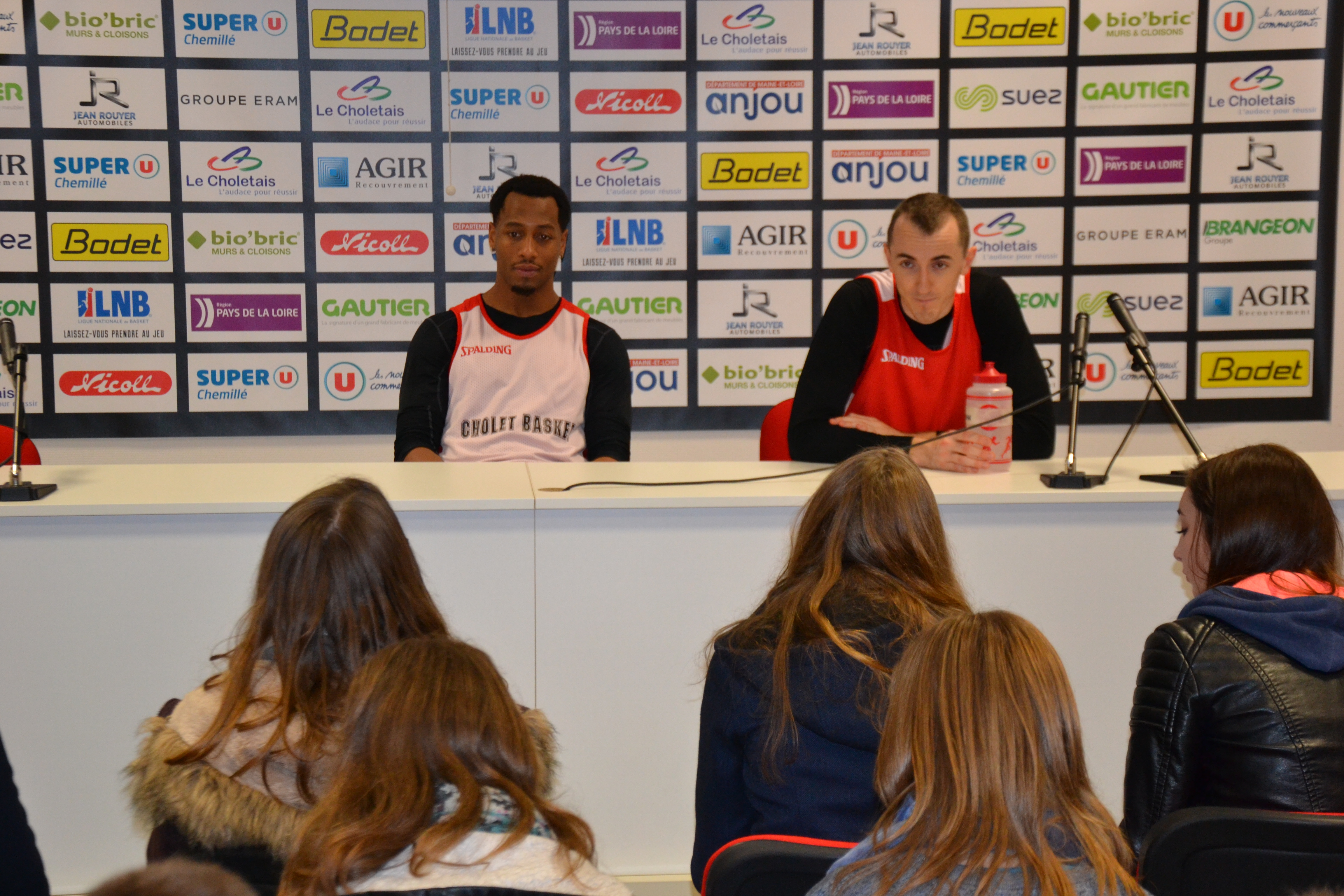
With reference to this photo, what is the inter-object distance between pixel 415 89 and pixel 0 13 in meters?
1.42

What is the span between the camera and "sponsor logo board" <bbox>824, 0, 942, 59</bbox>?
4.06 meters

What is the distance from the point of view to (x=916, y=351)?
114 inches

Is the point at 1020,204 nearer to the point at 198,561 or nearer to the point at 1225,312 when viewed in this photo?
the point at 1225,312

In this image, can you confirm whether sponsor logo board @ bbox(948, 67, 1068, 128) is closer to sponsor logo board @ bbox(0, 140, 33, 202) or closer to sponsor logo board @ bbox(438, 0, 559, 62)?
sponsor logo board @ bbox(438, 0, 559, 62)

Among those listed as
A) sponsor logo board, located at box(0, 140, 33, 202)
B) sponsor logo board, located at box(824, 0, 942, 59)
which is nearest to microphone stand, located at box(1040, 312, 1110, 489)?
sponsor logo board, located at box(824, 0, 942, 59)

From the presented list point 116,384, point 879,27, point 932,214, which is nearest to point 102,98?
point 116,384

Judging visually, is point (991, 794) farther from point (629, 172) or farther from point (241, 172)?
point (241, 172)

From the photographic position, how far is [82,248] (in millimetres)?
3998

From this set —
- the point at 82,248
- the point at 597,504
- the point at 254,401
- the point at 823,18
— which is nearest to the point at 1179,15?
the point at 823,18

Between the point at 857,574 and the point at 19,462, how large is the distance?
1.66 meters

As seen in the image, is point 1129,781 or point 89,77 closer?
point 1129,781

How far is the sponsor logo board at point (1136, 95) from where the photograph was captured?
13.5ft

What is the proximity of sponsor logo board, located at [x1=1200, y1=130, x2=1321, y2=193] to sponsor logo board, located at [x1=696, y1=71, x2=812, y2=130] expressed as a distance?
1.49 metres

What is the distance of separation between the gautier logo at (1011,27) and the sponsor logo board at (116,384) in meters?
3.09
